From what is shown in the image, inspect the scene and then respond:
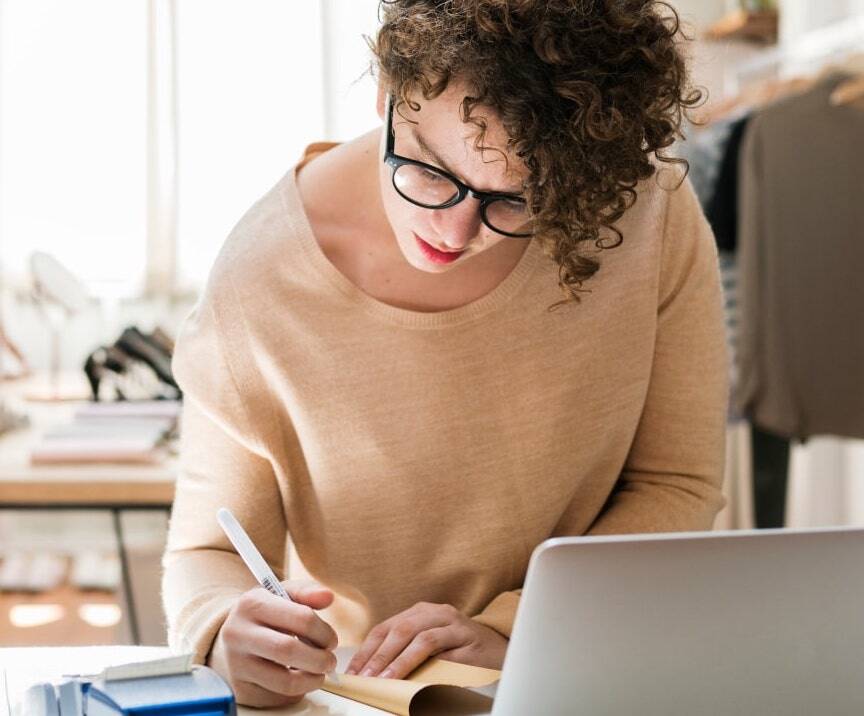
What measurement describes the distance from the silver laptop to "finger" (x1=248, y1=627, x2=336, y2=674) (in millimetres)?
162

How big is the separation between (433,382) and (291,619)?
1.13 feet

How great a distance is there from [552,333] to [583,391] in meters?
0.07

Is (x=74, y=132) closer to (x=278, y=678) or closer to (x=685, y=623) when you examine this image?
(x=278, y=678)

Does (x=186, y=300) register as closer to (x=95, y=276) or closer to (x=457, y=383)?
(x=95, y=276)

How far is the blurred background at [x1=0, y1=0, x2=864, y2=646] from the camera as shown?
7.52 feet

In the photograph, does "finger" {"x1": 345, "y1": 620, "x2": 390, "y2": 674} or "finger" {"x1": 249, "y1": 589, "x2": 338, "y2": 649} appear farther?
"finger" {"x1": 345, "y1": 620, "x2": 390, "y2": 674}

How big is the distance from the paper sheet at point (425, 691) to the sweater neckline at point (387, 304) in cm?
34

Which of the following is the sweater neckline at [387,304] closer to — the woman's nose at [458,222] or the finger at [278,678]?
the woman's nose at [458,222]

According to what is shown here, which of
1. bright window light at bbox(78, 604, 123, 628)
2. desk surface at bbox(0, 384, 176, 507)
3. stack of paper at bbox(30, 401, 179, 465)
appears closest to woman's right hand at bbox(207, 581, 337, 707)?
desk surface at bbox(0, 384, 176, 507)

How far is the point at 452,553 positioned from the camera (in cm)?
114

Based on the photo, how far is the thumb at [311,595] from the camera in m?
0.87

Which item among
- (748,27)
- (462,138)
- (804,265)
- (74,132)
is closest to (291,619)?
(462,138)

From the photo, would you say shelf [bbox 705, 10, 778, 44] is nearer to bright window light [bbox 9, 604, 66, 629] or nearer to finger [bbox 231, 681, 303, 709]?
bright window light [bbox 9, 604, 66, 629]

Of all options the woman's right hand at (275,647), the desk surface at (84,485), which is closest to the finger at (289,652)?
the woman's right hand at (275,647)
